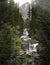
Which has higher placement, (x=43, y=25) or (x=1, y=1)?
(x=1, y=1)

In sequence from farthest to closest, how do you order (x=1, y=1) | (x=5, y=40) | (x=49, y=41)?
(x=1, y=1)
(x=5, y=40)
(x=49, y=41)

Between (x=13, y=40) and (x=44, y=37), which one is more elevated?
(x=44, y=37)

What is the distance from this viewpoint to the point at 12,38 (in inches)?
301

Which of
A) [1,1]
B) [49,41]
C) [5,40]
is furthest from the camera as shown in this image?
[1,1]

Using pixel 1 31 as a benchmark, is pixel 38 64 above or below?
below

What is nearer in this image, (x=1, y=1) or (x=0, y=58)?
(x=0, y=58)

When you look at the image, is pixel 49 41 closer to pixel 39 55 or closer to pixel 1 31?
pixel 39 55

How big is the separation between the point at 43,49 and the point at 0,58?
1433 millimetres

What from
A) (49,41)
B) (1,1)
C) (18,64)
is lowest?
(18,64)

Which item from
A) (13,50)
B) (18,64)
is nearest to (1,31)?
(13,50)

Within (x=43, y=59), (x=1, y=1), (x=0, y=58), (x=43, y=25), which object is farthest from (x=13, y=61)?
(x=1, y=1)

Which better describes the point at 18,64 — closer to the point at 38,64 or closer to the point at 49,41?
the point at 38,64

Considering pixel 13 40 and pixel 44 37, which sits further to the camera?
pixel 13 40

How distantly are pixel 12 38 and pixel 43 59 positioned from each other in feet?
4.45
